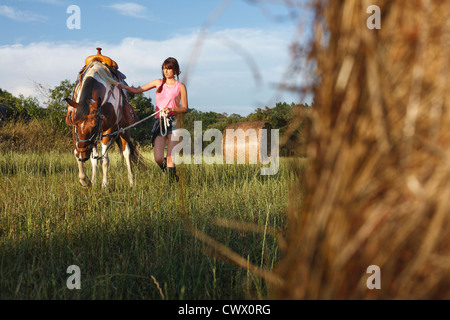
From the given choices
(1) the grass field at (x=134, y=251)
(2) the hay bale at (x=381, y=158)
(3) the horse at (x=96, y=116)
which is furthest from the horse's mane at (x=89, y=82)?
(2) the hay bale at (x=381, y=158)

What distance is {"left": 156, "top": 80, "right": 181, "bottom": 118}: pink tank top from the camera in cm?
595

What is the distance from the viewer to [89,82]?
6.07m

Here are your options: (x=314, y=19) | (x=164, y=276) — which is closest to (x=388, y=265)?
(x=314, y=19)

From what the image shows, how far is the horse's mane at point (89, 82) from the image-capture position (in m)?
5.72

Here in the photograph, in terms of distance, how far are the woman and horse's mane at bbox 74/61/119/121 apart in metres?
0.56

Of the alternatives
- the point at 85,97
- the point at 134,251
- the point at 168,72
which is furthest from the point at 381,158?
the point at 85,97

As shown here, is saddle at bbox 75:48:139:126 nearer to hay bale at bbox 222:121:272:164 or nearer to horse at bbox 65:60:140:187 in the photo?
horse at bbox 65:60:140:187

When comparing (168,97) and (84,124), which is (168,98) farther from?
(84,124)

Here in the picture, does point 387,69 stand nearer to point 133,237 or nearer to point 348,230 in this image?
point 348,230

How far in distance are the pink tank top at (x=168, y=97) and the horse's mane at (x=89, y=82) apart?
40.8 inches

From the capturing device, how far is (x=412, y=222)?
1.29m

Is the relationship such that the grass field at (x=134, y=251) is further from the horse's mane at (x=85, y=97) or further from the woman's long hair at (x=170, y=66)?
the woman's long hair at (x=170, y=66)

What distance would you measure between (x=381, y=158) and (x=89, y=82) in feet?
18.6
